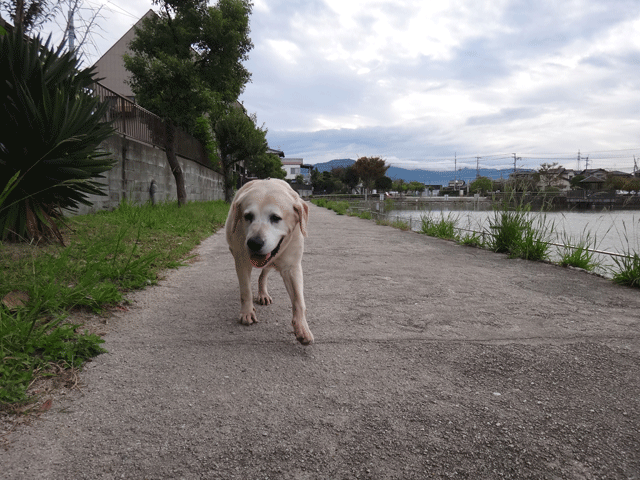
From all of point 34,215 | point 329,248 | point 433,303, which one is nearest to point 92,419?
point 433,303

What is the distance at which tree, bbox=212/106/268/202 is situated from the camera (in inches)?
948

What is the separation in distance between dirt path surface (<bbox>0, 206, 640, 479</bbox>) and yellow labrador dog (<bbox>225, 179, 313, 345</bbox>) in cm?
26

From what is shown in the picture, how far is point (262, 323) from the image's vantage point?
2.96m

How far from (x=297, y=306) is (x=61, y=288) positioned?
182 centimetres

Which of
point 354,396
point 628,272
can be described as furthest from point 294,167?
point 354,396

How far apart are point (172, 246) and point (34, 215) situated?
6.56 feet

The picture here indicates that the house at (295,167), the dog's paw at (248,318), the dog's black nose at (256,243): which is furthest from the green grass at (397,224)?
the house at (295,167)

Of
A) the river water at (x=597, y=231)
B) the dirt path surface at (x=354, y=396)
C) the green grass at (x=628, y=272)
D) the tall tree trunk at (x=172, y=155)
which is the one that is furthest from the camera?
the tall tree trunk at (x=172, y=155)

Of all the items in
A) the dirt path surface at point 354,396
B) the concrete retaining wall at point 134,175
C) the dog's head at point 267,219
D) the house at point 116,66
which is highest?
the house at point 116,66

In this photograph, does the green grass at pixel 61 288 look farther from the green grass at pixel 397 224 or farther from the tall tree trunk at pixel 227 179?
the tall tree trunk at pixel 227 179

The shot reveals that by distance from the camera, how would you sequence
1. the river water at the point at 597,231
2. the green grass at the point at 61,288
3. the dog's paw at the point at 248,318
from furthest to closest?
the river water at the point at 597,231 < the dog's paw at the point at 248,318 < the green grass at the point at 61,288

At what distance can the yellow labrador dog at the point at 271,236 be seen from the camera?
2334mm

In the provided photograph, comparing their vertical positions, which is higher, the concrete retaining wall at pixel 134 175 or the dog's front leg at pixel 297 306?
the concrete retaining wall at pixel 134 175

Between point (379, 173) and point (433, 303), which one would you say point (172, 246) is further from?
point (379, 173)
